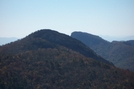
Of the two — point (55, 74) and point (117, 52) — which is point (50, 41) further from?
point (117, 52)

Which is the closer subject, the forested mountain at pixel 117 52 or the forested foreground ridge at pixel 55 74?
the forested foreground ridge at pixel 55 74

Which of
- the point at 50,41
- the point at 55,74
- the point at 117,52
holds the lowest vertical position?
the point at 55,74

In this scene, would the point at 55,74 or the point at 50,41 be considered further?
the point at 50,41

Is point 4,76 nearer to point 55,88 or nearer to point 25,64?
point 25,64

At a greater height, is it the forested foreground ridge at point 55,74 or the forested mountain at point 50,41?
the forested mountain at point 50,41

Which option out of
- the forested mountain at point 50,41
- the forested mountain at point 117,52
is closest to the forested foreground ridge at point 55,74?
the forested mountain at point 50,41

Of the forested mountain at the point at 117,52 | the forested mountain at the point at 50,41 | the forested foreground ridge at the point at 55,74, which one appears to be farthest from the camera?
the forested mountain at the point at 117,52

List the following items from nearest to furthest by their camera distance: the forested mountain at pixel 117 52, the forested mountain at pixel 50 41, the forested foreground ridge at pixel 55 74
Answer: the forested foreground ridge at pixel 55 74, the forested mountain at pixel 50 41, the forested mountain at pixel 117 52

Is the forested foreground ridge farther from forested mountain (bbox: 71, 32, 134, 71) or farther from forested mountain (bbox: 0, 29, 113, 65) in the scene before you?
forested mountain (bbox: 71, 32, 134, 71)

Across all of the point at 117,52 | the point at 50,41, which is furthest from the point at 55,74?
the point at 117,52

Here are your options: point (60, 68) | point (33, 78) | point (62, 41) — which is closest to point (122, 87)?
point (60, 68)

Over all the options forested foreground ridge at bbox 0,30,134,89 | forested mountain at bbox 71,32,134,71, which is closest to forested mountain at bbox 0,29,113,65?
forested foreground ridge at bbox 0,30,134,89

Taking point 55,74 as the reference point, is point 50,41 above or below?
above

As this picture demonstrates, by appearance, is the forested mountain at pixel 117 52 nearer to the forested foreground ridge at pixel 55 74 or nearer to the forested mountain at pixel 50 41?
the forested mountain at pixel 50 41
